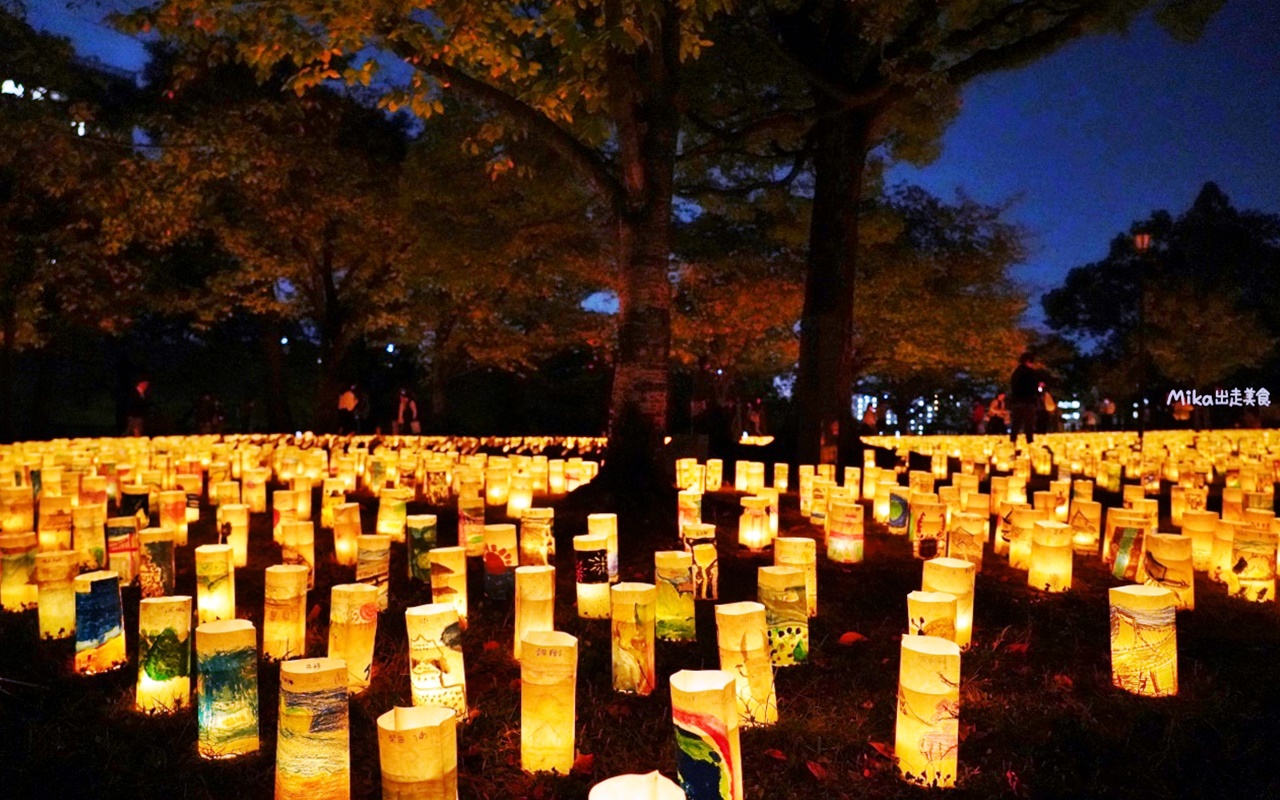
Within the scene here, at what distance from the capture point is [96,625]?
389 cm

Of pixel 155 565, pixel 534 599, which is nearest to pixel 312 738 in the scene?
pixel 534 599

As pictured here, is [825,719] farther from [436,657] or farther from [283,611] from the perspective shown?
[283,611]

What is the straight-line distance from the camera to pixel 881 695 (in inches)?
146

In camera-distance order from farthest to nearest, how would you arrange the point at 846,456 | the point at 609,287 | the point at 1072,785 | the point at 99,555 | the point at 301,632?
the point at 609,287 → the point at 846,456 → the point at 99,555 → the point at 301,632 → the point at 1072,785

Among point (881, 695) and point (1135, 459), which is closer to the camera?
point (881, 695)

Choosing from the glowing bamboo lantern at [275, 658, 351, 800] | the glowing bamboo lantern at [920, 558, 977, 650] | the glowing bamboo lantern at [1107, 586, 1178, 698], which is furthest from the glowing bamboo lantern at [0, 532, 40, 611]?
the glowing bamboo lantern at [1107, 586, 1178, 698]

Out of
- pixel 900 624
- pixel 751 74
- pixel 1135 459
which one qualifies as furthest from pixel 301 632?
pixel 1135 459

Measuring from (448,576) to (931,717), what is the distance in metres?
2.46

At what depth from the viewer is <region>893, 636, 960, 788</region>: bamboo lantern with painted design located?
9.75 feet

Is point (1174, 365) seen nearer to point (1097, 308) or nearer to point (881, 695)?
point (1097, 308)

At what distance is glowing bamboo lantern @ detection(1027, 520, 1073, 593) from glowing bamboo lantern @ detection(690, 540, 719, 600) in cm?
199

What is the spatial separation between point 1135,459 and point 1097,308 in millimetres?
42729

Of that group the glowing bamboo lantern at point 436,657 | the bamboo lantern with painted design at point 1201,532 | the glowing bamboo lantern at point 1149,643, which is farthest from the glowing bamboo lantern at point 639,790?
the bamboo lantern with painted design at point 1201,532

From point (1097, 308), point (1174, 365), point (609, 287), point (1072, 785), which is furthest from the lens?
point (1097, 308)
